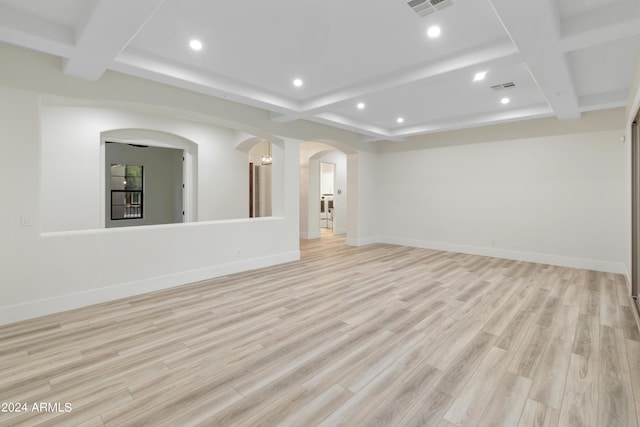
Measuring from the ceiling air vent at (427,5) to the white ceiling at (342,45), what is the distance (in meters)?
0.06

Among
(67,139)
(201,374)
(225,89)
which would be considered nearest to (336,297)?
(201,374)

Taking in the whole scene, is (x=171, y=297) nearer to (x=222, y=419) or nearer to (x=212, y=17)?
(x=222, y=419)

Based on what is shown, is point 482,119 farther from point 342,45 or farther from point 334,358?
point 334,358

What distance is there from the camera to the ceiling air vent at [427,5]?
2480 millimetres

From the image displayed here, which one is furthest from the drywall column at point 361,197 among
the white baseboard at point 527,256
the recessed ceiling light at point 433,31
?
the recessed ceiling light at point 433,31

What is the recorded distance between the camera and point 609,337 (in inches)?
115

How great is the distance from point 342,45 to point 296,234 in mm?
3933

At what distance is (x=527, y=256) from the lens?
20.8 ft

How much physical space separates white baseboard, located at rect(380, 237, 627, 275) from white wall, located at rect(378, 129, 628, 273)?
0.01 metres

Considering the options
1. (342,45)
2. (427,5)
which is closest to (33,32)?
(342,45)

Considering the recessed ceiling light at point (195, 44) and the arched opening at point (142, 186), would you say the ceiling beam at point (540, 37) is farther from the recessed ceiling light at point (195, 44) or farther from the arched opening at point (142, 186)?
the arched opening at point (142, 186)

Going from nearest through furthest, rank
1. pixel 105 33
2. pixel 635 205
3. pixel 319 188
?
pixel 105 33 < pixel 635 205 < pixel 319 188

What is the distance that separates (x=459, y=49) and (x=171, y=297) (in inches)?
182

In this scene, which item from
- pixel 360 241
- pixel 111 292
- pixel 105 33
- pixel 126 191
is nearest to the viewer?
pixel 105 33
